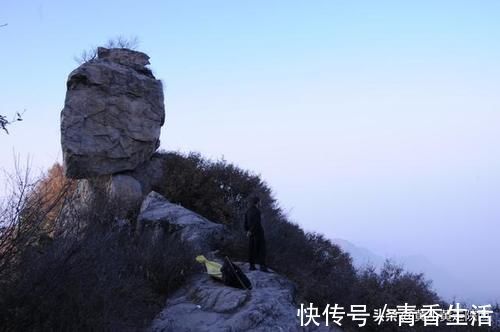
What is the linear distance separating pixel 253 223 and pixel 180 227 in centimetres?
263

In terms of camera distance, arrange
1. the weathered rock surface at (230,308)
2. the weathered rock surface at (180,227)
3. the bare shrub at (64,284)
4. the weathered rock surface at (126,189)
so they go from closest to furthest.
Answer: the bare shrub at (64,284) → the weathered rock surface at (230,308) → the weathered rock surface at (180,227) → the weathered rock surface at (126,189)

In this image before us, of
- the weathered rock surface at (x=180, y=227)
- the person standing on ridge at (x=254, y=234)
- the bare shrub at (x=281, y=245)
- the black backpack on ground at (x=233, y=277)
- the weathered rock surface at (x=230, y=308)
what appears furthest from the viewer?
the weathered rock surface at (x=180, y=227)

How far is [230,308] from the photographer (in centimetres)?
912

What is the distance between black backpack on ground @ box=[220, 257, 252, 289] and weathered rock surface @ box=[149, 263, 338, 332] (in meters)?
0.10

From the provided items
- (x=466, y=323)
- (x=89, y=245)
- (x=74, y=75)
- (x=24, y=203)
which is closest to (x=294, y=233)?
(x=466, y=323)

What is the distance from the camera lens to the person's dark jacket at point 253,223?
35.7 ft

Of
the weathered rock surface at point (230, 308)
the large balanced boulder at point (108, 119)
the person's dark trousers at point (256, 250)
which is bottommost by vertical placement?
the weathered rock surface at point (230, 308)

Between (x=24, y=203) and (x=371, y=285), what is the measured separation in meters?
8.83

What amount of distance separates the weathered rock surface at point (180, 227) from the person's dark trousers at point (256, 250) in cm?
121

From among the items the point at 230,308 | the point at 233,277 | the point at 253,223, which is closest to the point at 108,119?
the point at 253,223

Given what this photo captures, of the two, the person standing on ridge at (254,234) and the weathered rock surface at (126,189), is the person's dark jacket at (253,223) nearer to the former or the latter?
the person standing on ridge at (254,234)

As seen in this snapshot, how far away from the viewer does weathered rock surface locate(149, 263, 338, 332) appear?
28.2 ft

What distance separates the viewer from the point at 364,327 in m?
10.7

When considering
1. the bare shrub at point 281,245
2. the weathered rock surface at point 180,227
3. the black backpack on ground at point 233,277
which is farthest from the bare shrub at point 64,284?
the bare shrub at point 281,245
